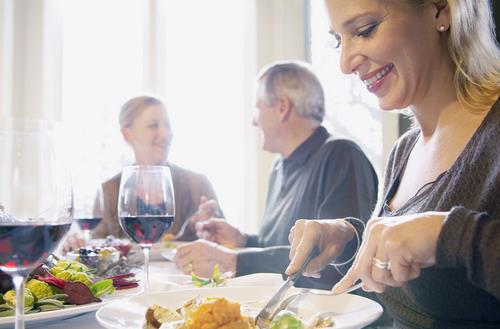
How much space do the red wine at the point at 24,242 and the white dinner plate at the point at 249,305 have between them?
0.13m

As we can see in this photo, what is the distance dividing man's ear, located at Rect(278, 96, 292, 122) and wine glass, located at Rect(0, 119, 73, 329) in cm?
174

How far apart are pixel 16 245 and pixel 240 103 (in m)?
3.46

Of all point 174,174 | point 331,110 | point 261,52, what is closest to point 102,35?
point 261,52

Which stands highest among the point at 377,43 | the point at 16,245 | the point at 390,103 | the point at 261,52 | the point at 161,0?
the point at 161,0

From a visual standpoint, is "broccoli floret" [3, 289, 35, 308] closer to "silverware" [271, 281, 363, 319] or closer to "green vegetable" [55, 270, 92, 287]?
"green vegetable" [55, 270, 92, 287]

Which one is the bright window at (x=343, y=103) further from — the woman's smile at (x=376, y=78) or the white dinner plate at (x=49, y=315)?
the white dinner plate at (x=49, y=315)

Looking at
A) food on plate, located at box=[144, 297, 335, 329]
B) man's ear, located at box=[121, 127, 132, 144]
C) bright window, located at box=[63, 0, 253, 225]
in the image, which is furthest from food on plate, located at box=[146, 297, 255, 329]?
bright window, located at box=[63, 0, 253, 225]

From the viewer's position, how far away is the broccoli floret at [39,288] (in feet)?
2.52

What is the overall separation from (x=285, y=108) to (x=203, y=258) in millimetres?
941

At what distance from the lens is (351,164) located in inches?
72.2

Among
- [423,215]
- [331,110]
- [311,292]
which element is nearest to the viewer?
[423,215]

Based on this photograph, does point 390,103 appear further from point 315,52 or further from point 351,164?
point 315,52

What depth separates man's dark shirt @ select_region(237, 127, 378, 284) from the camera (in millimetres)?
1634

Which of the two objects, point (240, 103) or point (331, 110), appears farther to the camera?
point (240, 103)
